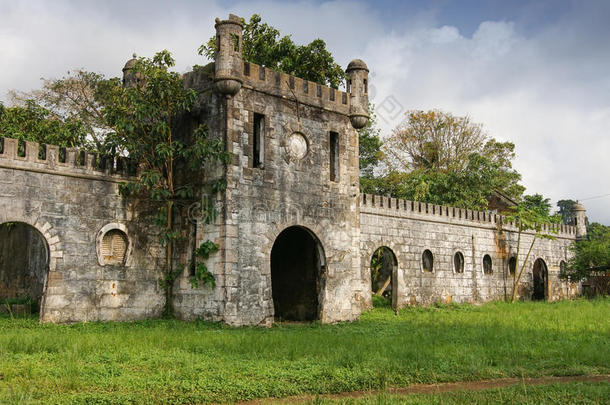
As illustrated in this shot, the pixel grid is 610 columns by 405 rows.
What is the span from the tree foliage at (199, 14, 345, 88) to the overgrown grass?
18610 millimetres

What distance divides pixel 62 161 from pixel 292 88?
20.4ft

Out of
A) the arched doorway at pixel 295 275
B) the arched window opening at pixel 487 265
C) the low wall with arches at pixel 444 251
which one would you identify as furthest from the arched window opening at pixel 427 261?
the arched doorway at pixel 295 275

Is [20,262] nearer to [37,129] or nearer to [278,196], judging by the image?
[37,129]

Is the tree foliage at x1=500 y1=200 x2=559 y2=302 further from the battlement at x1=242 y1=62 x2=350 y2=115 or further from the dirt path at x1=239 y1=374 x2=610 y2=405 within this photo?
the dirt path at x1=239 y1=374 x2=610 y2=405

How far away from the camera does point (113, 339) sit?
11336 mm

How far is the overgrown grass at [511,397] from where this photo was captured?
7.80 m

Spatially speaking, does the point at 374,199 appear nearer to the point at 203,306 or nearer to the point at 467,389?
the point at 203,306

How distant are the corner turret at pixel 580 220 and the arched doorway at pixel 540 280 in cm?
312

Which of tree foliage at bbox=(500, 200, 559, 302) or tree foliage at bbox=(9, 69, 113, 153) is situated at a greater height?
tree foliage at bbox=(9, 69, 113, 153)

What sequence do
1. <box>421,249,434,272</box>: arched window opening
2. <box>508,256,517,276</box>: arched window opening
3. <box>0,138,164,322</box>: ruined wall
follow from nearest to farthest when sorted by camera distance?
1. <box>0,138,164,322</box>: ruined wall
2. <box>421,249,434,272</box>: arched window opening
3. <box>508,256,517,276</box>: arched window opening

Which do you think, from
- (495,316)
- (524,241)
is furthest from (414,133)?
(495,316)

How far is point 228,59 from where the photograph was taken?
15.1 metres

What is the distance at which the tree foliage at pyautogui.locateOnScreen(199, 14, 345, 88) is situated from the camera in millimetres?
25438

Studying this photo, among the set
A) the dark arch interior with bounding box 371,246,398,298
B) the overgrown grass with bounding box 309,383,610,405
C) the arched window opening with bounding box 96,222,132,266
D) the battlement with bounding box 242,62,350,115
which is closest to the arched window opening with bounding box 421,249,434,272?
the dark arch interior with bounding box 371,246,398,298
